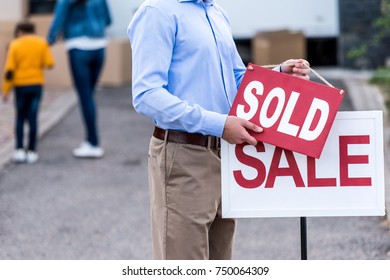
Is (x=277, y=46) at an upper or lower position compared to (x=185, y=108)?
lower

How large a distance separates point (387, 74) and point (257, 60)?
4455 millimetres

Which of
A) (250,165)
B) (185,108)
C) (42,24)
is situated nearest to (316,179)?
(250,165)

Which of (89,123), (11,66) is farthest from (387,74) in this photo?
(11,66)

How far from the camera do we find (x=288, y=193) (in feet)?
10.6

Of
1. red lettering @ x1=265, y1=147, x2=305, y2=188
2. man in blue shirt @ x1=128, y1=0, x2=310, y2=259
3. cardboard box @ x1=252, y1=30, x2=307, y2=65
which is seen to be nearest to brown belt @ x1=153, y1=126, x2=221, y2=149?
man in blue shirt @ x1=128, y1=0, x2=310, y2=259

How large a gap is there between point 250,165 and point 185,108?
317mm

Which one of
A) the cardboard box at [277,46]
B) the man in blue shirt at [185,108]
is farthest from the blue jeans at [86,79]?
the man in blue shirt at [185,108]

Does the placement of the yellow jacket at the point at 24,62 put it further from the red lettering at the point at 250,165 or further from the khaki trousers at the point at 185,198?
the red lettering at the point at 250,165

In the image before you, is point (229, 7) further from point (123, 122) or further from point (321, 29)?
point (123, 122)

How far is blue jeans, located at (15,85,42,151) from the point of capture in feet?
29.6

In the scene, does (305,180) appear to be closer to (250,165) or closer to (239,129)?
(250,165)

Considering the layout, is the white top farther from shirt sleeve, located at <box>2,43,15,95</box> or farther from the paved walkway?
the paved walkway

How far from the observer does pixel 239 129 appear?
10.3ft

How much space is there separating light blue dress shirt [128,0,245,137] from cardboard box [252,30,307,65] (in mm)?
9935
